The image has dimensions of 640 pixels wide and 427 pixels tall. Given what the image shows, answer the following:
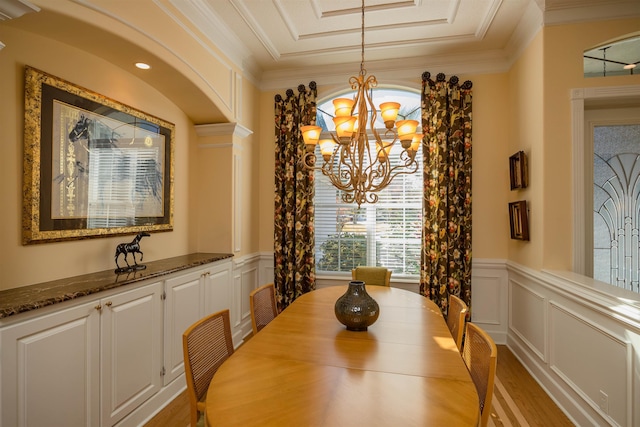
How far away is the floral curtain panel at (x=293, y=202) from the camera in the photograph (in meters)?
3.86

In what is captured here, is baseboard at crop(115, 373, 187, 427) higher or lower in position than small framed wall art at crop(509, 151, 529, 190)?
lower

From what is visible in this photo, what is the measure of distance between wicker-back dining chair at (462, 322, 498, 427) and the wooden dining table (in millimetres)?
72

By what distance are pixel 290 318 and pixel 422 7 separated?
9.12 ft

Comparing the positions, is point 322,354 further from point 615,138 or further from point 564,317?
point 615,138

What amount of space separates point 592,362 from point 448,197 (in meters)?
1.90

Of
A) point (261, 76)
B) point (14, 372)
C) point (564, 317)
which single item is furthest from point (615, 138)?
point (14, 372)

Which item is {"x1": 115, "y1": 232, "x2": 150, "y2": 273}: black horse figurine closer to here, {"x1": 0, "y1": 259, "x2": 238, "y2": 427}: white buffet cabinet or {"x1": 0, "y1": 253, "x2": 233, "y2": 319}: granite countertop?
{"x1": 0, "y1": 253, "x2": 233, "y2": 319}: granite countertop

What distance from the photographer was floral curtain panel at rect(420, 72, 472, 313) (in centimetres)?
353

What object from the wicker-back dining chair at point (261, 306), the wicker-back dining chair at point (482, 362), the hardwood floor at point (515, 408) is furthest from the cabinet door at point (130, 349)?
the wicker-back dining chair at point (482, 362)

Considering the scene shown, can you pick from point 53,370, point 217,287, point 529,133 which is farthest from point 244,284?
point 529,133

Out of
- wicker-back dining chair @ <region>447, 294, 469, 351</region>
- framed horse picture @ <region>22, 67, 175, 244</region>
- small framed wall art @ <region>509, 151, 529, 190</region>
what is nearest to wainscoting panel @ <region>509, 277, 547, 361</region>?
small framed wall art @ <region>509, 151, 529, 190</region>

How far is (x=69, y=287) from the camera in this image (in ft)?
5.87

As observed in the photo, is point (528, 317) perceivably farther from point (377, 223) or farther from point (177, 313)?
point (177, 313)

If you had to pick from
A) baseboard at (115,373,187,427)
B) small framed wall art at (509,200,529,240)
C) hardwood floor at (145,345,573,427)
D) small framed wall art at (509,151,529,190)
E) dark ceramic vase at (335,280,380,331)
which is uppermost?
small framed wall art at (509,151,529,190)
